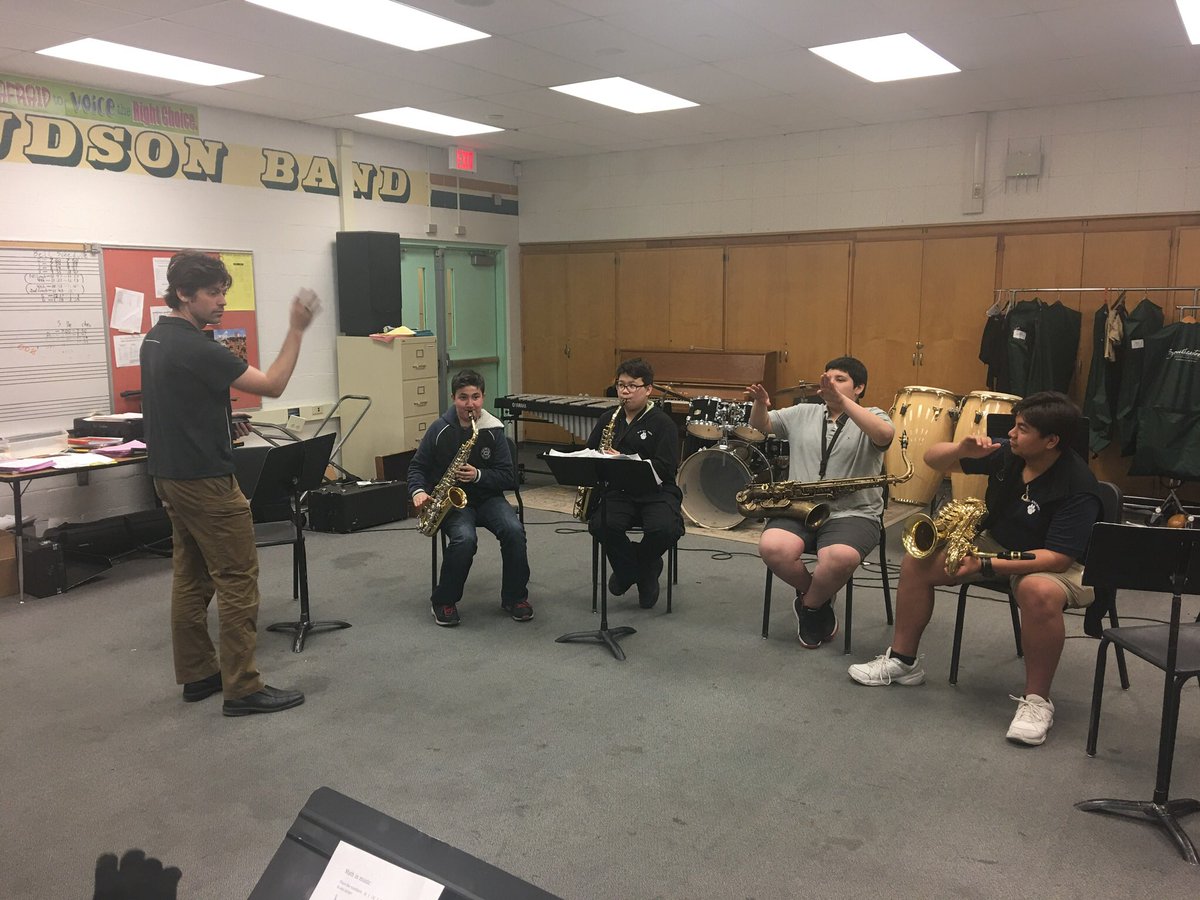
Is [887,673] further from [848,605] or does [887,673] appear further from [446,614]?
[446,614]

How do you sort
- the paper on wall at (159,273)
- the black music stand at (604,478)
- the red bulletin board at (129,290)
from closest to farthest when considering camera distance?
the black music stand at (604,478) < the red bulletin board at (129,290) < the paper on wall at (159,273)

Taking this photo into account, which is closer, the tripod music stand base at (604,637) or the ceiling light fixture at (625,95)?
the tripod music stand base at (604,637)

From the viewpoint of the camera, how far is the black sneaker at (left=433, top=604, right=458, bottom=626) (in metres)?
4.43

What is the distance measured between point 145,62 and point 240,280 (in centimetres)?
172

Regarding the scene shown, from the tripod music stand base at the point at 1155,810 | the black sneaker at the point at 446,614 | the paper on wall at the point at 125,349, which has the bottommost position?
the tripod music stand base at the point at 1155,810

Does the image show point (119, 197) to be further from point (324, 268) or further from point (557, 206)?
point (557, 206)

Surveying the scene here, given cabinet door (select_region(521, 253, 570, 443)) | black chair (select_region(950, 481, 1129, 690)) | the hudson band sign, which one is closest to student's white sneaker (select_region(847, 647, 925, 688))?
black chair (select_region(950, 481, 1129, 690))

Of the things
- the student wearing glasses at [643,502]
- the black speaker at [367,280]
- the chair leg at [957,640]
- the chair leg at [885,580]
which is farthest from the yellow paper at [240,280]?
the chair leg at [957,640]

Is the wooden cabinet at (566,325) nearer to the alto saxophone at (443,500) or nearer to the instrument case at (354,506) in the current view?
the instrument case at (354,506)

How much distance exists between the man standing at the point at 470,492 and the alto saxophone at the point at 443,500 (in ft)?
→ 0.09

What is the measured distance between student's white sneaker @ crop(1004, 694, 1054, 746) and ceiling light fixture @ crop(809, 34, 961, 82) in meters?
3.54

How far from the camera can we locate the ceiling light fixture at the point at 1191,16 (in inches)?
171

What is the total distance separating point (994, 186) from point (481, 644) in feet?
17.6

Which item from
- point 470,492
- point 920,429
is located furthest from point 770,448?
point 470,492
